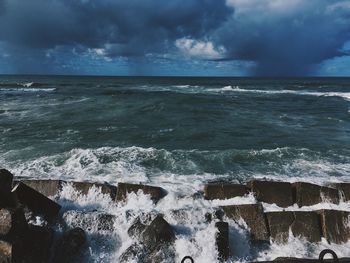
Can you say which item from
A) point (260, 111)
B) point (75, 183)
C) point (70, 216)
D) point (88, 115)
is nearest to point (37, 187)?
point (75, 183)

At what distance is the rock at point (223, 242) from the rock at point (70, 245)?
99.0 inches

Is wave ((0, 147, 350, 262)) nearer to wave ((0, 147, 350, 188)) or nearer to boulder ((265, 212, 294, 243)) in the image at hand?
wave ((0, 147, 350, 188))

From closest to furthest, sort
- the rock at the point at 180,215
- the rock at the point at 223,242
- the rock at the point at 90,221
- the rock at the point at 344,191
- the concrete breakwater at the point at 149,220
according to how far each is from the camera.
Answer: the concrete breakwater at the point at 149,220 < the rock at the point at 223,242 < the rock at the point at 90,221 < the rock at the point at 180,215 < the rock at the point at 344,191

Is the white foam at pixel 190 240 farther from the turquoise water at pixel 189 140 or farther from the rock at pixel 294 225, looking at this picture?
the turquoise water at pixel 189 140

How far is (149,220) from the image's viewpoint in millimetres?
7871

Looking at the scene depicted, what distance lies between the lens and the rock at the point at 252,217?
775 cm

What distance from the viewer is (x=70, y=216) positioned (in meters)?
7.85

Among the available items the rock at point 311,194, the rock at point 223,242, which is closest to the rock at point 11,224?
the rock at point 223,242

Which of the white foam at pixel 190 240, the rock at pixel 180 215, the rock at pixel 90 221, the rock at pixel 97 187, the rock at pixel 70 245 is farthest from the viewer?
the rock at pixel 97 187

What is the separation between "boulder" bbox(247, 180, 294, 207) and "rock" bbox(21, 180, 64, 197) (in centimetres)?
457

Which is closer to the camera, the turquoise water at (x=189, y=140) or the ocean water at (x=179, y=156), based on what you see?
the ocean water at (x=179, y=156)

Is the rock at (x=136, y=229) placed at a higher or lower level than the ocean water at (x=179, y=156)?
higher

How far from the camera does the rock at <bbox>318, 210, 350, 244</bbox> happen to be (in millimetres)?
7758

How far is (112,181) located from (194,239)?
4.20 meters
